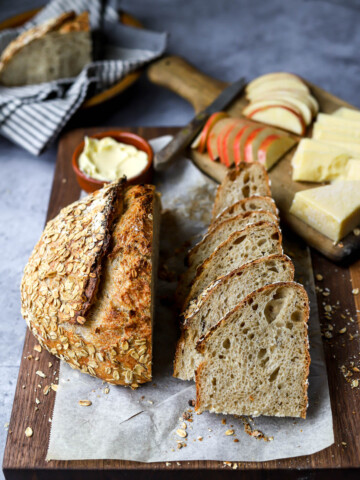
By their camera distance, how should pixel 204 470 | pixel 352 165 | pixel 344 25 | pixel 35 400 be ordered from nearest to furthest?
pixel 204 470 < pixel 35 400 < pixel 352 165 < pixel 344 25

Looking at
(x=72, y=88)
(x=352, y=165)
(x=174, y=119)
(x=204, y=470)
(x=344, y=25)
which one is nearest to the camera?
(x=204, y=470)

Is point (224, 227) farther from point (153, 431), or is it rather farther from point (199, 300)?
point (153, 431)

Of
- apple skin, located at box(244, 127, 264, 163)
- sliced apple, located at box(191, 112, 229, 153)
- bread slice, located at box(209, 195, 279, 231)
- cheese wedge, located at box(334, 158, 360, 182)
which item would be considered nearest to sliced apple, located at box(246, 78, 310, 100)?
sliced apple, located at box(191, 112, 229, 153)

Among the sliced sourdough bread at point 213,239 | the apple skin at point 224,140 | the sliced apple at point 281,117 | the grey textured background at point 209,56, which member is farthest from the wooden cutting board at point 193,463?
the sliced apple at point 281,117

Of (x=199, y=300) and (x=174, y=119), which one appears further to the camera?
(x=174, y=119)

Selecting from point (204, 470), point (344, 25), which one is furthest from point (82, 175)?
point (344, 25)

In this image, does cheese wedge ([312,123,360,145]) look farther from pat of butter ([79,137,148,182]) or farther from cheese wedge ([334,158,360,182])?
pat of butter ([79,137,148,182])
